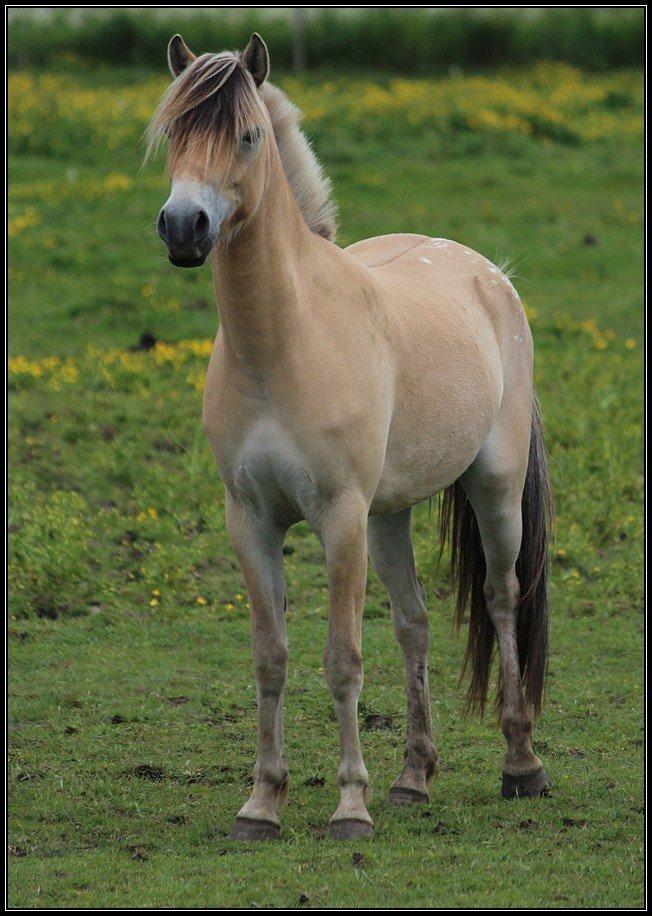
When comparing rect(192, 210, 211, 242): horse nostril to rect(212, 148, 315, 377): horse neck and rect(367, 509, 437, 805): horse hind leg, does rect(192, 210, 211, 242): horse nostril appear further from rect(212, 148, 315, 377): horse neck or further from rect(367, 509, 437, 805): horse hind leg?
rect(367, 509, 437, 805): horse hind leg

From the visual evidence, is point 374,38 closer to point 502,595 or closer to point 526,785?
point 502,595

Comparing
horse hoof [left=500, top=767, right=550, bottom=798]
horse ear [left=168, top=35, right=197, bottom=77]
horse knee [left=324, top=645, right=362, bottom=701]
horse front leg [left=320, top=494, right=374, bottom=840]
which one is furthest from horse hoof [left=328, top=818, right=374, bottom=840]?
horse ear [left=168, top=35, right=197, bottom=77]

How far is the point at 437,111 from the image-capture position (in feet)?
64.7

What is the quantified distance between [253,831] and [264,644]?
73 cm

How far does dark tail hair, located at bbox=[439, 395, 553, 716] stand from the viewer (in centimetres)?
591

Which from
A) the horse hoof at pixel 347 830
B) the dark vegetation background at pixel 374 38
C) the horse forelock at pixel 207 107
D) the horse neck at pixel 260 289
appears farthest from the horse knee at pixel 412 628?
the dark vegetation background at pixel 374 38

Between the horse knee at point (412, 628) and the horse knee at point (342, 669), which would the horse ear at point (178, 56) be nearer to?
the horse knee at point (342, 669)

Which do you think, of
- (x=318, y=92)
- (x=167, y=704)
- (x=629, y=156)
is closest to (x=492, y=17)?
(x=318, y=92)

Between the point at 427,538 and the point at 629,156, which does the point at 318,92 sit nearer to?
the point at 629,156

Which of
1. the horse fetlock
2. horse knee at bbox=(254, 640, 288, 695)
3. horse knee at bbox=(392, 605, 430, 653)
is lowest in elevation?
the horse fetlock

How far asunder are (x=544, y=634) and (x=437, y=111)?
49.9 feet

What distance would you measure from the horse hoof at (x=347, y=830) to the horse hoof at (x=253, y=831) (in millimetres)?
236

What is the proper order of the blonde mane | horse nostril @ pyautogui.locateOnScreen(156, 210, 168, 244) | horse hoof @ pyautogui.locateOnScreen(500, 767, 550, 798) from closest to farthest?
horse nostril @ pyautogui.locateOnScreen(156, 210, 168, 244) → the blonde mane → horse hoof @ pyautogui.locateOnScreen(500, 767, 550, 798)

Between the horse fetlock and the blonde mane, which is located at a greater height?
the blonde mane
